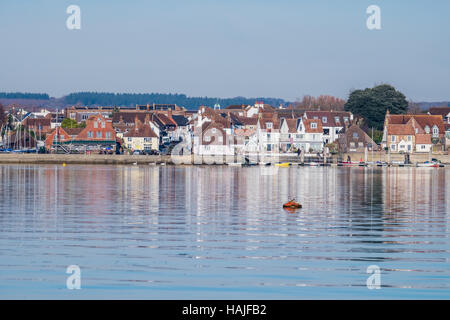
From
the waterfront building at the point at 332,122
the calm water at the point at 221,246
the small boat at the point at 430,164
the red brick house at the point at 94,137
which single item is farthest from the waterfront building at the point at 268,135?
the calm water at the point at 221,246

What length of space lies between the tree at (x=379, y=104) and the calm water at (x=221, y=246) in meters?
100

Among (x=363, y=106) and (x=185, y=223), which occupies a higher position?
(x=363, y=106)

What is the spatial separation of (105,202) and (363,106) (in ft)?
371

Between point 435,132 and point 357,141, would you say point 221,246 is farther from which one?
point 435,132

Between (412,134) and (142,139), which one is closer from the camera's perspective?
(412,134)

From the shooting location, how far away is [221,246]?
97.2 feet

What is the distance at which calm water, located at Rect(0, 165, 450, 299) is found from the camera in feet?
72.6

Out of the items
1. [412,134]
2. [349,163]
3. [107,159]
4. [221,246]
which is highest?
[412,134]

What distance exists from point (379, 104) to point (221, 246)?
5038 inches

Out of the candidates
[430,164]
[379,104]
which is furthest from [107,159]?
[379,104]
